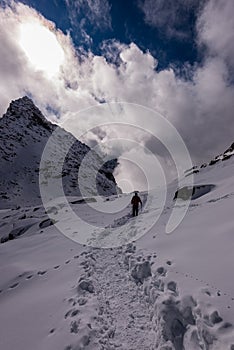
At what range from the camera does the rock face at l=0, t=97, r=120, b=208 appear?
8400 cm

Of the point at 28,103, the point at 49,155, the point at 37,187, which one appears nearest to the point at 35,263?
the point at 37,187

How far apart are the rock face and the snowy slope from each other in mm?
67934

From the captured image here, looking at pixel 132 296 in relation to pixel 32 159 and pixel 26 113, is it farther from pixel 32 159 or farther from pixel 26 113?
pixel 26 113

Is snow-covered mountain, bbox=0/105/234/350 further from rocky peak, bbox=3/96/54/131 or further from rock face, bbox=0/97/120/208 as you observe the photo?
rocky peak, bbox=3/96/54/131

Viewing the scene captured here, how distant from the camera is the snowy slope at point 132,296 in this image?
554 centimetres

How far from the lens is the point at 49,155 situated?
11262 cm

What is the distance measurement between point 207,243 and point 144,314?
3.61m

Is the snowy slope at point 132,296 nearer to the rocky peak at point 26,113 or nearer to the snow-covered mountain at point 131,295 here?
the snow-covered mountain at point 131,295

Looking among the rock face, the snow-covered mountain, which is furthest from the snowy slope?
the rock face

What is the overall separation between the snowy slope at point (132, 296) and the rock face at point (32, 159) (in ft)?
223

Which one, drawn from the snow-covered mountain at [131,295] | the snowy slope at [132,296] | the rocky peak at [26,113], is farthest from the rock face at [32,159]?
the snow-covered mountain at [131,295]

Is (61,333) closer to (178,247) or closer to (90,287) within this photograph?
(90,287)

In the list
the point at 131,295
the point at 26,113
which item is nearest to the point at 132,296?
the point at 131,295

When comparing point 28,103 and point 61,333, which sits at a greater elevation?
point 28,103
